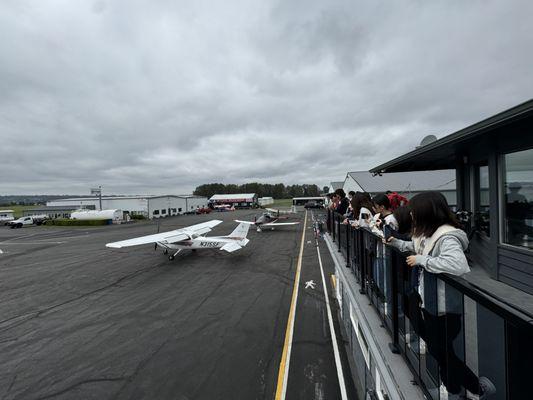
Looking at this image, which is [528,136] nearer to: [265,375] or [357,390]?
[357,390]

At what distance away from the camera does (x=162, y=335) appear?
6.41 meters

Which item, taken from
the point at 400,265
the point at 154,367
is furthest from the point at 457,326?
the point at 154,367

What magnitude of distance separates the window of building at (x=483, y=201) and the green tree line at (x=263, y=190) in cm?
13907

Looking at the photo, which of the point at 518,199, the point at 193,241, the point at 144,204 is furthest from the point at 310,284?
the point at 144,204

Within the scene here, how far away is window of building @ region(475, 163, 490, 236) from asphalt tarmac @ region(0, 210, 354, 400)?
4.94 m

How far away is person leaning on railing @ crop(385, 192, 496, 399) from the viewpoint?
6.04 feet

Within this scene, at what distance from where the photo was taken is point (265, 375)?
4828 mm

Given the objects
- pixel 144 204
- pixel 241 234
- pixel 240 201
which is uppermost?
pixel 144 204

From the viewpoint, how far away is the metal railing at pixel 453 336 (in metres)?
1.29

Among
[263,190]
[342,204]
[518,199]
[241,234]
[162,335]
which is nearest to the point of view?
[518,199]

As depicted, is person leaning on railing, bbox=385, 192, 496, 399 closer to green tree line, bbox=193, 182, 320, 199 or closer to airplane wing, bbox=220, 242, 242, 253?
airplane wing, bbox=220, 242, 242, 253

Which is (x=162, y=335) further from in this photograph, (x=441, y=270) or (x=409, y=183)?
(x=409, y=183)

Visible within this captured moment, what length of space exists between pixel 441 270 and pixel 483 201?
755 cm

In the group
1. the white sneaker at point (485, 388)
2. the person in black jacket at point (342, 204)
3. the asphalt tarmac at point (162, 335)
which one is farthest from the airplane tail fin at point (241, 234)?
the white sneaker at point (485, 388)
